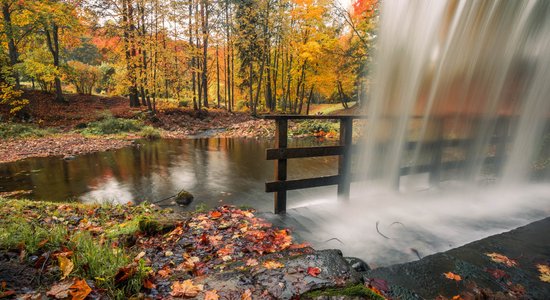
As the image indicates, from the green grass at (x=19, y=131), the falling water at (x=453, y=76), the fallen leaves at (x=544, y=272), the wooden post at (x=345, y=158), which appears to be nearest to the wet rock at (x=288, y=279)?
the fallen leaves at (x=544, y=272)

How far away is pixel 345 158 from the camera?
5.80 meters

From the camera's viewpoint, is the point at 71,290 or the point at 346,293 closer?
the point at 71,290

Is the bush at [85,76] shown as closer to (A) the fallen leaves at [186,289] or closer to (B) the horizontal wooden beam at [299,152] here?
(B) the horizontal wooden beam at [299,152]

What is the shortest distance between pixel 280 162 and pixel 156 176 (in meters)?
5.98

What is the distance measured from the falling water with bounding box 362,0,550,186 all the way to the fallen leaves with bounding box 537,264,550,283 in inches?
128

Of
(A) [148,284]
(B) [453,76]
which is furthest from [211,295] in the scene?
(B) [453,76]

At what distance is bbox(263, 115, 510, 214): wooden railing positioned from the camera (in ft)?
17.2

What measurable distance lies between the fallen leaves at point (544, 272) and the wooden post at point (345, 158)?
3144mm

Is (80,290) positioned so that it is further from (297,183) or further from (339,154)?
(339,154)

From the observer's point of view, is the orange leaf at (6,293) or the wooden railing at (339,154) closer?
the orange leaf at (6,293)

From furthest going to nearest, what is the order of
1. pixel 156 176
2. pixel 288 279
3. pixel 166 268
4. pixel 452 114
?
pixel 156 176
pixel 452 114
pixel 166 268
pixel 288 279

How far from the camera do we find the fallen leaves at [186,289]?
249 cm

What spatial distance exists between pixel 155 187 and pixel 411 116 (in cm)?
728

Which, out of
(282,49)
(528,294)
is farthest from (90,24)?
(528,294)
